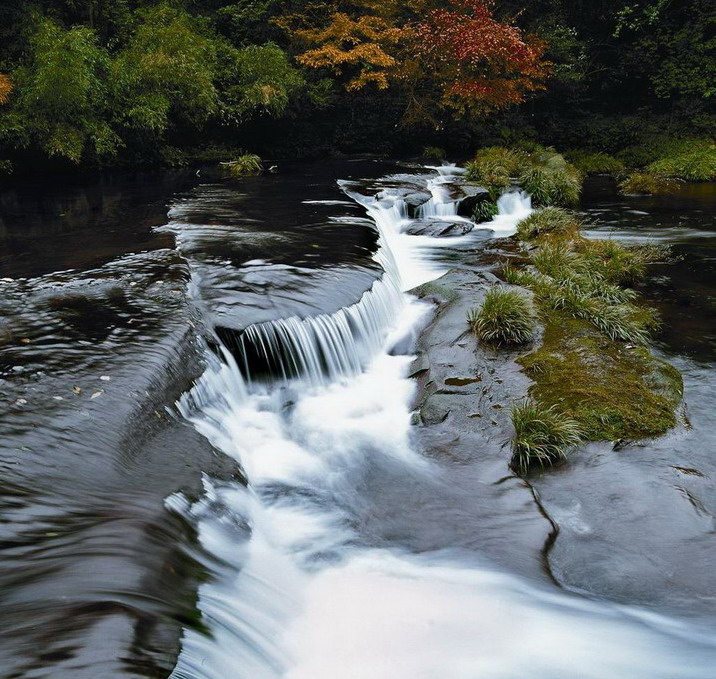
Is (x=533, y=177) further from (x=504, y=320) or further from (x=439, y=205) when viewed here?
(x=504, y=320)

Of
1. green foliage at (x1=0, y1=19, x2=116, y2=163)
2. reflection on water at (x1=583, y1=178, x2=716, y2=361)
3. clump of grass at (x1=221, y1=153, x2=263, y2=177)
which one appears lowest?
reflection on water at (x1=583, y1=178, x2=716, y2=361)

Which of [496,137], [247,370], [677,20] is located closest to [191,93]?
[496,137]

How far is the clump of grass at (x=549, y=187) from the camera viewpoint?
54.6ft

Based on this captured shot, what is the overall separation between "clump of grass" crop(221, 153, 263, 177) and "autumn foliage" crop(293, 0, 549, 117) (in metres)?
4.39

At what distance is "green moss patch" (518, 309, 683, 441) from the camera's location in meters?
5.94

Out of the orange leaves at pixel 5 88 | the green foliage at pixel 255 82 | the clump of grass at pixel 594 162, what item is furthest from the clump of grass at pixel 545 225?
the orange leaves at pixel 5 88

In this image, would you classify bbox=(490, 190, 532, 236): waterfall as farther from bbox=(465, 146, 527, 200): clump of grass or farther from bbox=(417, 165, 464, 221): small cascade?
bbox=(417, 165, 464, 221): small cascade

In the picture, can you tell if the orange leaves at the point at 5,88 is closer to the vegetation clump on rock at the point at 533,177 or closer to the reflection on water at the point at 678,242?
the vegetation clump on rock at the point at 533,177

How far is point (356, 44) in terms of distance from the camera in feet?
66.8

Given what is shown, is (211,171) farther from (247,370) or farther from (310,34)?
(247,370)

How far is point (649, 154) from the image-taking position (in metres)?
23.1

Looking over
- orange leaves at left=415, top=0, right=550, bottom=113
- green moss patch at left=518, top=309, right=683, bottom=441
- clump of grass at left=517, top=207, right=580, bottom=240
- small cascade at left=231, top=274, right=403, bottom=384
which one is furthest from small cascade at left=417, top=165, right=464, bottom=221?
green moss patch at left=518, top=309, right=683, bottom=441

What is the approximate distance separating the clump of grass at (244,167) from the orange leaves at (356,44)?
4393mm

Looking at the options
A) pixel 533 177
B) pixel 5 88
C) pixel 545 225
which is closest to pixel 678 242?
pixel 545 225
